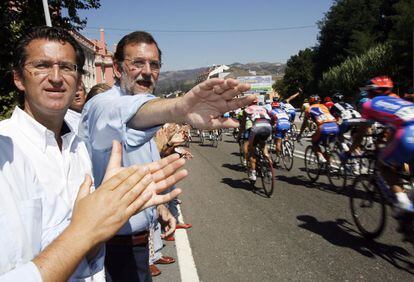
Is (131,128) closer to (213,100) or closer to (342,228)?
(213,100)

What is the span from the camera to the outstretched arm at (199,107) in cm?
157

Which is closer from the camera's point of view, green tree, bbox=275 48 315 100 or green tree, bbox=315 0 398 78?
green tree, bbox=315 0 398 78

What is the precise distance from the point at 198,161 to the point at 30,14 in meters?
7.79

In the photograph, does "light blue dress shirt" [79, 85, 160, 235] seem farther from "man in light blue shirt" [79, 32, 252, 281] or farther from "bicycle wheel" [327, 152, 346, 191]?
"bicycle wheel" [327, 152, 346, 191]

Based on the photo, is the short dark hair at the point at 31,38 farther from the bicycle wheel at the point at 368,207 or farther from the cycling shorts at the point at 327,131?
→ the cycling shorts at the point at 327,131

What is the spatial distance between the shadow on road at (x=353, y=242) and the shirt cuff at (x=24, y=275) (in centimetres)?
400

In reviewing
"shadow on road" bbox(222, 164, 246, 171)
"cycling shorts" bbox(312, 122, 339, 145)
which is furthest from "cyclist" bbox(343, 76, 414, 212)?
"shadow on road" bbox(222, 164, 246, 171)

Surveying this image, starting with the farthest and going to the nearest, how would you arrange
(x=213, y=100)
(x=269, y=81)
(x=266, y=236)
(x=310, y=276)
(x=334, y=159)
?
(x=269, y=81)
(x=334, y=159)
(x=266, y=236)
(x=310, y=276)
(x=213, y=100)

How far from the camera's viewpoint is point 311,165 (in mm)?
9203

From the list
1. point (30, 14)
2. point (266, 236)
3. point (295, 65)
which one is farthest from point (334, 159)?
point (295, 65)

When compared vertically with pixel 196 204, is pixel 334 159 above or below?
above

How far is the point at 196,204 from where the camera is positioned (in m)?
7.50

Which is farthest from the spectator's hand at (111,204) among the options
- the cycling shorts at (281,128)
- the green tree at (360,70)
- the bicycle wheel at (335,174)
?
the green tree at (360,70)

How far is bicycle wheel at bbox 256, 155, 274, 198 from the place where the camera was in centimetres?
758
